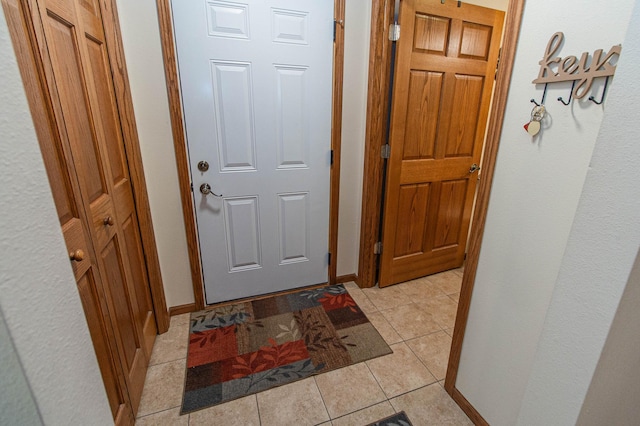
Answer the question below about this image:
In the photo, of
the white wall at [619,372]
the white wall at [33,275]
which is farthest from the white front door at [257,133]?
the white wall at [619,372]

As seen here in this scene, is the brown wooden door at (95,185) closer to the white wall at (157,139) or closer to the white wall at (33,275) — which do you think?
the white wall at (157,139)

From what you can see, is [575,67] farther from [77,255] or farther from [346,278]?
[346,278]

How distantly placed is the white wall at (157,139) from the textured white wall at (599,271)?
1.79m

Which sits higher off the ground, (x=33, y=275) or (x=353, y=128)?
(x=353, y=128)

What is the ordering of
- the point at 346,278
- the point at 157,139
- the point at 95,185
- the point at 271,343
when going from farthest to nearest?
1. the point at 346,278
2. the point at 271,343
3. the point at 157,139
4. the point at 95,185

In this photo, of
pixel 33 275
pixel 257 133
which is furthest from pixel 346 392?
pixel 257 133

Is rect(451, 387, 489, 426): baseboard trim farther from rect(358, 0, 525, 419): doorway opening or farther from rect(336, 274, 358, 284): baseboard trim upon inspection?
rect(336, 274, 358, 284): baseboard trim

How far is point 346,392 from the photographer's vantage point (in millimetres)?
1447

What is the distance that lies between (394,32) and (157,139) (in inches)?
60.8

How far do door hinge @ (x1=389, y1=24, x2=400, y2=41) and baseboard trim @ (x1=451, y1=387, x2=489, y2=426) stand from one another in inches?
77.8

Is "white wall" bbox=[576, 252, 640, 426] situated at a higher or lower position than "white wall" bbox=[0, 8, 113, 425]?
lower

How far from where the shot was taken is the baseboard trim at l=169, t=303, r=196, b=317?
6.42ft

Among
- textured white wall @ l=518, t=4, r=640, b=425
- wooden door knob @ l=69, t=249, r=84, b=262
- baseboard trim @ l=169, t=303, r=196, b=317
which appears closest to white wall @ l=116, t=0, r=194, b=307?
baseboard trim @ l=169, t=303, r=196, b=317

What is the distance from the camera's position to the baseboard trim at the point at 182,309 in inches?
77.0
